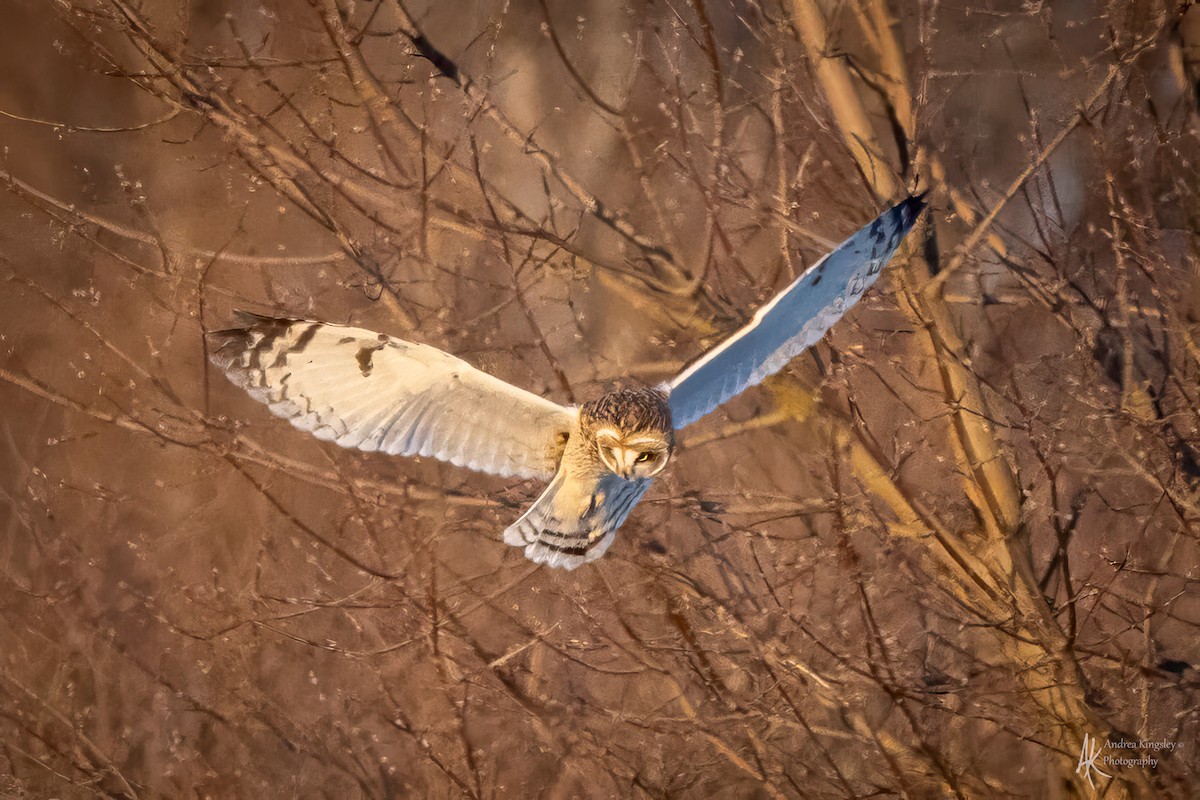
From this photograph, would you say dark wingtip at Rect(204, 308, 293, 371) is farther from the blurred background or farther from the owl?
the blurred background

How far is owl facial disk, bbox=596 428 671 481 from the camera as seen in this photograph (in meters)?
1.00

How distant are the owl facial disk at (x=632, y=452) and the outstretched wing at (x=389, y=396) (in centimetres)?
10

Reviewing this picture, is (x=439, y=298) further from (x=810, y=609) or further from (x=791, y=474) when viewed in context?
(x=810, y=609)

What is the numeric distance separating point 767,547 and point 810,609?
132 millimetres

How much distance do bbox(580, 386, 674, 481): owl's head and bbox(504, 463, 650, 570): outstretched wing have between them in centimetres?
9

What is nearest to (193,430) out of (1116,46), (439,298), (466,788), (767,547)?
(439,298)

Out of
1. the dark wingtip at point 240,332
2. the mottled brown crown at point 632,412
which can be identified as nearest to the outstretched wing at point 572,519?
the mottled brown crown at point 632,412

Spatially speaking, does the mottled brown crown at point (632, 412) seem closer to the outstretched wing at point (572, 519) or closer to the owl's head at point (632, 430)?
the owl's head at point (632, 430)

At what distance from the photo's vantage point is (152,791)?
4.78 feet
